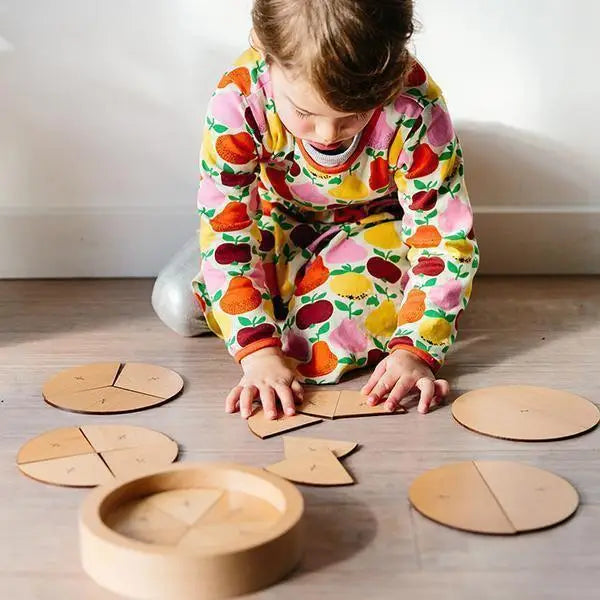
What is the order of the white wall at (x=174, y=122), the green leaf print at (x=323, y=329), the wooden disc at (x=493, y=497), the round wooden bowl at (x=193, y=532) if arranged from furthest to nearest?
the white wall at (x=174, y=122)
the green leaf print at (x=323, y=329)
the wooden disc at (x=493, y=497)
the round wooden bowl at (x=193, y=532)

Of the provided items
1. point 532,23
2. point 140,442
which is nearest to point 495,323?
point 532,23

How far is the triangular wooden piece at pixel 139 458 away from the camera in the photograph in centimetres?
100

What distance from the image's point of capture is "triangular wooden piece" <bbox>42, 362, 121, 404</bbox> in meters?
1.23

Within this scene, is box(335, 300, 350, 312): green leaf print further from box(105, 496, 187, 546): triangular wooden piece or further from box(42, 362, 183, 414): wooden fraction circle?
box(105, 496, 187, 546): triangular wooden piece

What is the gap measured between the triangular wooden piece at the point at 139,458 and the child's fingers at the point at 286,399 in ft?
0.49

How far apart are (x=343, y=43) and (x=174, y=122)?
33.3 inches

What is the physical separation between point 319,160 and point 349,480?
0.48 meters

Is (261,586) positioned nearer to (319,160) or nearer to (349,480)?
(349,480)

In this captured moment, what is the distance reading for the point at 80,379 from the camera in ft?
4.17

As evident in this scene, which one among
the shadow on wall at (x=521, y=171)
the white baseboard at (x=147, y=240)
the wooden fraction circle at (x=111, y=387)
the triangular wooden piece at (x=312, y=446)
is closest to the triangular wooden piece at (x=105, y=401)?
the wooden fraction circle at (x=111, y=387)

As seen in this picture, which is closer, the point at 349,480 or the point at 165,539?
the point at 165,539

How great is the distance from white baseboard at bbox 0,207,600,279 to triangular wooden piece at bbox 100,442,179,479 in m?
0.82

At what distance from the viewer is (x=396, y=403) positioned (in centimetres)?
118

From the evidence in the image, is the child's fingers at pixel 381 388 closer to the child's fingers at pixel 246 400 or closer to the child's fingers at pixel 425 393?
the child's fingers at pixel 425 393
